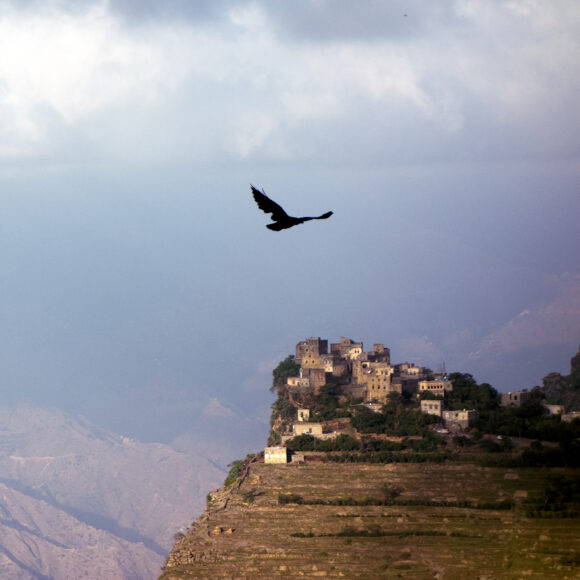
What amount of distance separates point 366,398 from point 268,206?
17.2 meters

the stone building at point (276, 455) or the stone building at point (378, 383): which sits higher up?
the stone building at point (378, 383)

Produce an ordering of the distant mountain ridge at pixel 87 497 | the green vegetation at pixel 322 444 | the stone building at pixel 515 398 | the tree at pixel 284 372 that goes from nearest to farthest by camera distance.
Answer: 1. the green vegetation at pixel 322 444
2. the stone building at pixel 515 398
3. the tree at pixel 284 372
4. the distant mountain ridge at pixel 87 497

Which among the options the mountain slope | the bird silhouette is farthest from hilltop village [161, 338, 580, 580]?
the mountain slope

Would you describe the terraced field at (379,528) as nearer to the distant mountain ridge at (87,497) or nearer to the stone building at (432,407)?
the stone building at (432,407)

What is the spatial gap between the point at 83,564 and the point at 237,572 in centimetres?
2446

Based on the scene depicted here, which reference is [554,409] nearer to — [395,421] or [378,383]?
[395,421]

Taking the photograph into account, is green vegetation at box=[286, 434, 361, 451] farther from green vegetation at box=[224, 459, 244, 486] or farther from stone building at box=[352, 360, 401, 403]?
stone building at box=[352, 360, 401, 403]

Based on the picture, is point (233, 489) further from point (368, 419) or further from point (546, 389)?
point (546, 389)

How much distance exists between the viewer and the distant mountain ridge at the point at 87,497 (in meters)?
42.6

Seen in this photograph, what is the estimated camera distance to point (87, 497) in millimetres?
53406

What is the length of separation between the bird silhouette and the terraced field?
9.94 meters

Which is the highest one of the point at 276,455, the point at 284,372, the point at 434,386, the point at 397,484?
the point at 284,372

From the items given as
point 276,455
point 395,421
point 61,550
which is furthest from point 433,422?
point 61,550

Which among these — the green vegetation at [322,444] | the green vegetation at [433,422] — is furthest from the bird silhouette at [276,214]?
the green vegetation at [322,444]
